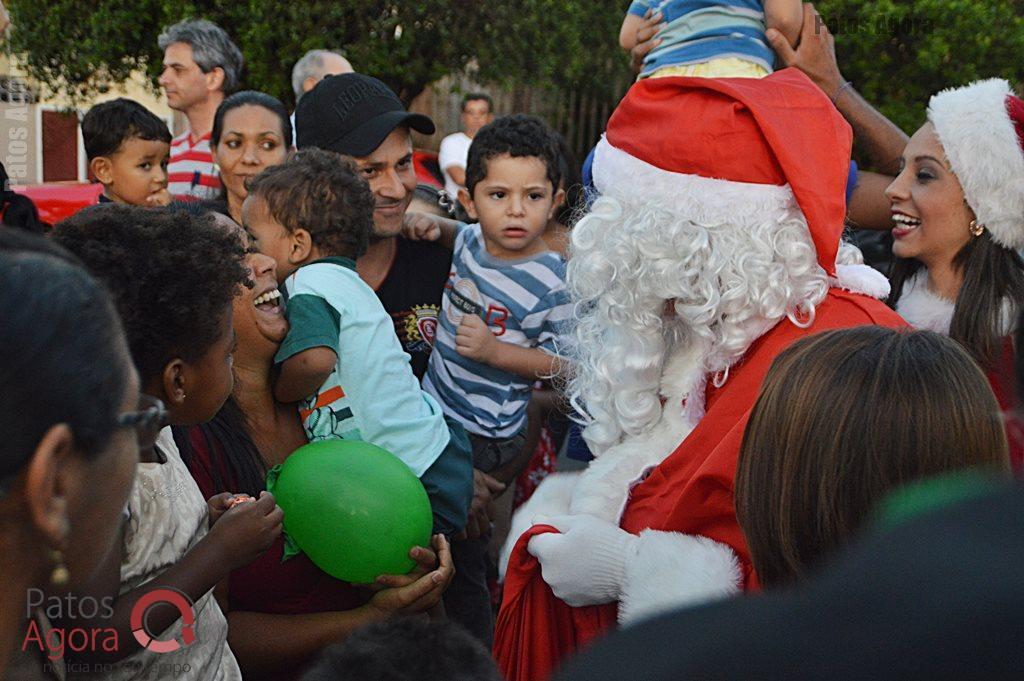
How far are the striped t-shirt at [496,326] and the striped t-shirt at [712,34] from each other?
1197mm

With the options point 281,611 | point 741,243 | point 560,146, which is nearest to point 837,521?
point 741,243

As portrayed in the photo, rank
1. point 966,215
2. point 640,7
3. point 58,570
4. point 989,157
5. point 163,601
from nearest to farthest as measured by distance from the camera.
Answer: point 58,570
point 163,601
point 989,157
point 966,215
point 640,7

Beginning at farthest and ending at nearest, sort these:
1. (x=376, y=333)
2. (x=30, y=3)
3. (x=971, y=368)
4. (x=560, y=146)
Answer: (x=30, y=3)
(x=560, y=146)
(x=376, y=333)
(x=971, y=368)

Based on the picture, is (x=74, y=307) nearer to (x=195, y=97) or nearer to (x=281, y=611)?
(x=281, y=611)

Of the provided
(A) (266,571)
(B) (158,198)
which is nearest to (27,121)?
(B) (158,198)

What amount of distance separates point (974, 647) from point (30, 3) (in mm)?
9341

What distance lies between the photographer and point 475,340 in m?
3.75

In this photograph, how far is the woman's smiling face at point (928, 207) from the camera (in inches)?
130

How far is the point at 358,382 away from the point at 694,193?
1046 mm

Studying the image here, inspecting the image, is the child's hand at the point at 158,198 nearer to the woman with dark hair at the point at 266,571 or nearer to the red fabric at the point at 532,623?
the woman with dark hair at the point at 266,571


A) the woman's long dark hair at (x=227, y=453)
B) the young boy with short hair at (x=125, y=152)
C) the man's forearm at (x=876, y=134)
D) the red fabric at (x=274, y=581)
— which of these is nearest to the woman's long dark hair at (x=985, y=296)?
the man's forearm at (x=876, y=134)

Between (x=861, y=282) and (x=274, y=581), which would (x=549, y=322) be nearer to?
(x=861, y=282)

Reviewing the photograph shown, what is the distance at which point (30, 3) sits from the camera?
8359 millimetres

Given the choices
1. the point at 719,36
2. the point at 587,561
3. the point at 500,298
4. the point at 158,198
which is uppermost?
the point at 719,36
